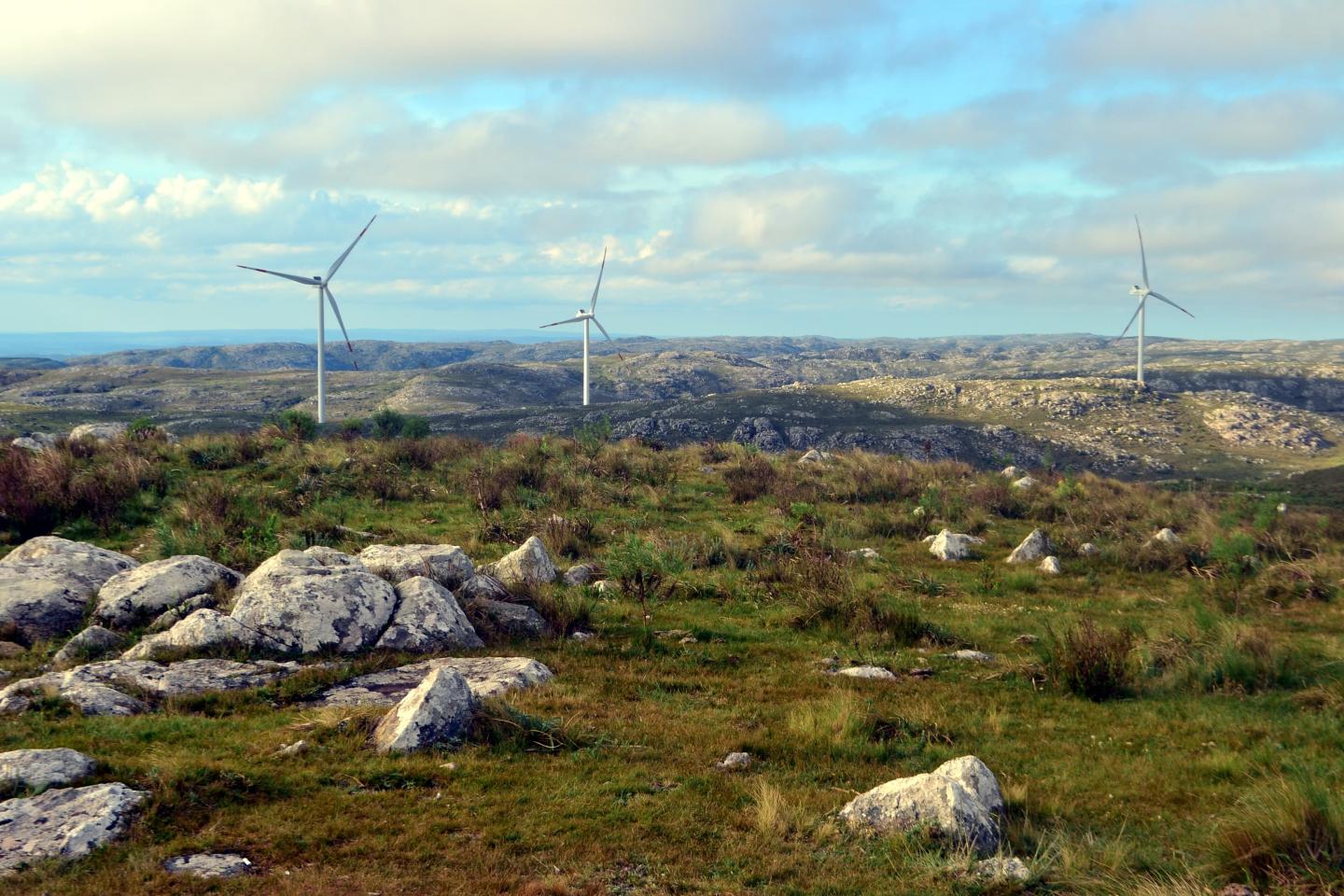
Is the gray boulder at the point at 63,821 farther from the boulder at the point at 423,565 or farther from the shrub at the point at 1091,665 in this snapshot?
the shrub at the point at 1091,665

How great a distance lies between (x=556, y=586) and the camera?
16250 millimetres

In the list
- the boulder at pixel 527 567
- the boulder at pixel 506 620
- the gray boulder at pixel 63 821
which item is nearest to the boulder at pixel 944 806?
the gray boulder at pixel 63 821

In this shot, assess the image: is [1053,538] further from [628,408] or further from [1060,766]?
[628,408]

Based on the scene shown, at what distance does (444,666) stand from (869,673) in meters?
6.04

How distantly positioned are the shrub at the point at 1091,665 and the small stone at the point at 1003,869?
5.56 m

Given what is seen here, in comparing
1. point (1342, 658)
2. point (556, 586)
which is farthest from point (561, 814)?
point (1342, 658)

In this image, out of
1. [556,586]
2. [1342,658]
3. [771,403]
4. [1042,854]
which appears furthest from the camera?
[771,403]

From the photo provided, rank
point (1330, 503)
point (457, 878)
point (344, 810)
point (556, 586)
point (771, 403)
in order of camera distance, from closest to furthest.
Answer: point (457, 878), point (344, 810), point (556, 586), point (1330, 503), point (771, 403)

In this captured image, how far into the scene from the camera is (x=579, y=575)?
16938mm

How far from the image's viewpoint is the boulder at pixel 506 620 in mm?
13234

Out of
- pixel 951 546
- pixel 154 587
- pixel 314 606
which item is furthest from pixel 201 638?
pixel 951 546

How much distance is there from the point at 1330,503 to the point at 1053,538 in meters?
22.7

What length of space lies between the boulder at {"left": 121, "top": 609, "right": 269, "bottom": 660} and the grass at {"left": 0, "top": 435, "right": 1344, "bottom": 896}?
1.45 m

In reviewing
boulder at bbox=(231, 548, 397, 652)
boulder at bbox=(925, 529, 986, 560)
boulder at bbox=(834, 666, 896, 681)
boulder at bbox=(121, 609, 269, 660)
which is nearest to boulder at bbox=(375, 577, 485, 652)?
boulder at bbox=(231, 548, 397, 652)
